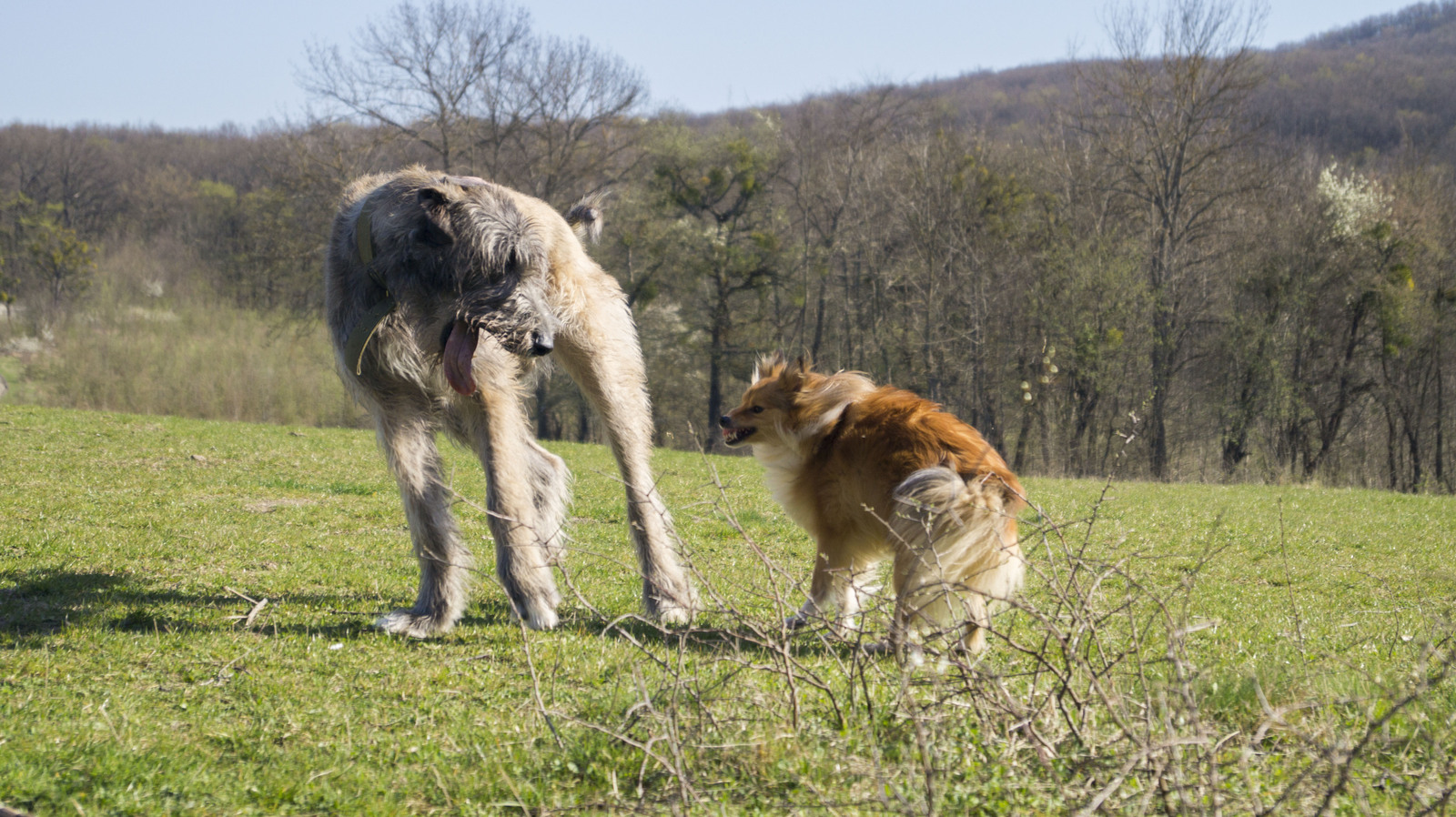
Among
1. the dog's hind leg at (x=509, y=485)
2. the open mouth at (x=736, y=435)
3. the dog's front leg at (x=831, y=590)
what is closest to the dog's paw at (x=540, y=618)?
the dog's hind leg at (x=509, y=485)

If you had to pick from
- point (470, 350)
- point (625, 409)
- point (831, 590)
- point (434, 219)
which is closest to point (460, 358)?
point (470, 350)

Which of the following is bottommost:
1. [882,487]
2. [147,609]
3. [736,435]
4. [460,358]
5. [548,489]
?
[147,609]

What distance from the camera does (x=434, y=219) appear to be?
4.37 m

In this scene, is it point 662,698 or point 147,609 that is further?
point 147,609

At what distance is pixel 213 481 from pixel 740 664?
8.86 meters

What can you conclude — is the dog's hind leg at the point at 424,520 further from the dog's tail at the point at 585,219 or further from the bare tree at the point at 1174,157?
the bare tree at the point at 1174,157

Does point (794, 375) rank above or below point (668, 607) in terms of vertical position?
above

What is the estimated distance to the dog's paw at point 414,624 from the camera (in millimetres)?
4520

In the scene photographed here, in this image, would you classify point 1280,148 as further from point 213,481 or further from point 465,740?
point 465,740

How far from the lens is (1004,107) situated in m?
42.6

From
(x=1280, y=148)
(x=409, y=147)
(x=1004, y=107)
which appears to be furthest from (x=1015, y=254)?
(x=409, y=147)

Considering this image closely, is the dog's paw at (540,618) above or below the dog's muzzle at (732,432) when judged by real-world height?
below

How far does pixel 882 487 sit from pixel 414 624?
8.02 feet

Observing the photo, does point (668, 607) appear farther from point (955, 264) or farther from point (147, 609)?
point (955, 264)
